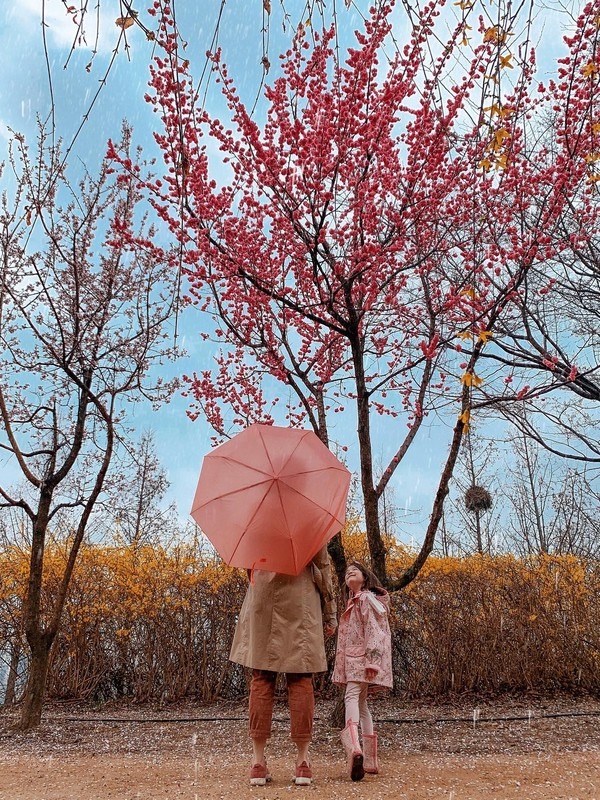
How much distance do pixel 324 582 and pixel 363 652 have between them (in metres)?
0.64

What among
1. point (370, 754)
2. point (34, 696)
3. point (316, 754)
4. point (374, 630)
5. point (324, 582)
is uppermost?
point (324, 582)

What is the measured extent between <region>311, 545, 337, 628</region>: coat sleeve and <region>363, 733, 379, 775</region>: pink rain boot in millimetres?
845

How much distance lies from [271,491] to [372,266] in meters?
2.57

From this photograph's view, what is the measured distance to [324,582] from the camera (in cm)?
391

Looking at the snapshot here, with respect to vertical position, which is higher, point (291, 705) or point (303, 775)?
point (291, 705)

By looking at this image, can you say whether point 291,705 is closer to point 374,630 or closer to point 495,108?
point 374,630

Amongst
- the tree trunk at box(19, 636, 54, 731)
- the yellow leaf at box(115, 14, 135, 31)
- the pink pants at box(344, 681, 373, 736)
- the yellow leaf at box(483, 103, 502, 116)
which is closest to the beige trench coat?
the pink pants at box(344, 681, 373, 736)

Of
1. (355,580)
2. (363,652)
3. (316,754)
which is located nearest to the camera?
(363,652)

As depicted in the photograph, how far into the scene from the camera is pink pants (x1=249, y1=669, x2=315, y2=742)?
145 inches

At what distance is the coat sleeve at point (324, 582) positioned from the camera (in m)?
3.90

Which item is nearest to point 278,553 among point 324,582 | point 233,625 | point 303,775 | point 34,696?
point 324,582

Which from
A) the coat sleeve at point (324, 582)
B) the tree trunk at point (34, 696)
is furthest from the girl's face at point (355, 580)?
the tree trunk at point (34, 696)

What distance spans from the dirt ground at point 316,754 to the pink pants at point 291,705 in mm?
281

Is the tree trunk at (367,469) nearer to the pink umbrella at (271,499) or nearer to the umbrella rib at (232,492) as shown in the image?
the pink umbrella at (271,499)
